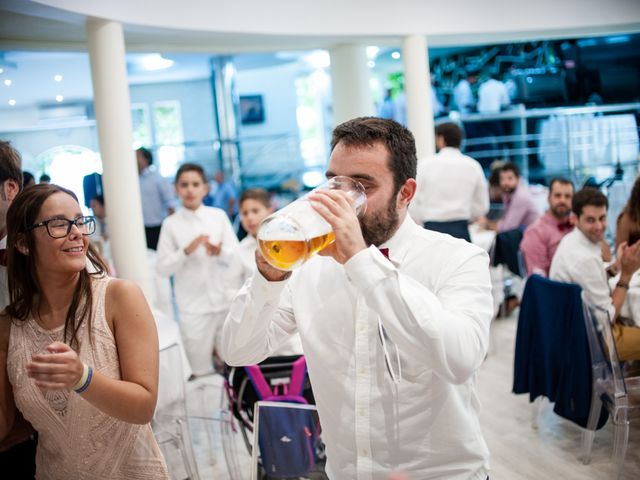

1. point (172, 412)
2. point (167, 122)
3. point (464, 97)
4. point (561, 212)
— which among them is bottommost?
point (172, 412)

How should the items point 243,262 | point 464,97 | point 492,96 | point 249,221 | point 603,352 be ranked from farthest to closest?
point 464,97, point 492,96, point 243,262, point 249,221, point 603,352

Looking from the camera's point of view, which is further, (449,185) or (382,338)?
(449,185)

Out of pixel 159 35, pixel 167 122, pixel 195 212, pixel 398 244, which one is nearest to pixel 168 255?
pixel 195 212

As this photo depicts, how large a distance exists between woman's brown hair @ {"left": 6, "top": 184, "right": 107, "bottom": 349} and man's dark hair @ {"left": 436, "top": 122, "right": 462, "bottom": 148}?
4274 mm

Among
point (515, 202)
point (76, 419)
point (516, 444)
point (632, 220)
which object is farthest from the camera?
point (515, 202)

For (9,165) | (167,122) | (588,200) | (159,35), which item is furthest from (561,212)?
(167,122)

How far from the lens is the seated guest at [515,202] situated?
6.37 meters

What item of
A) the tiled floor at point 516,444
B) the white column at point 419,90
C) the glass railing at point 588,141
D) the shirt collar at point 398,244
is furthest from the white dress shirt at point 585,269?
the glass railing at point 588,141

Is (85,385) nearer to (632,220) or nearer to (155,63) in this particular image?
(632,220)

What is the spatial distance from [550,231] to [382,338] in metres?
3.65

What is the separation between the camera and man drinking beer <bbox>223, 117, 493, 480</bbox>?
1454 millimetres

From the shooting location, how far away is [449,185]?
5598 mm

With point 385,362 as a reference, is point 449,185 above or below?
above

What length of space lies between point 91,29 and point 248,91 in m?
11.9
